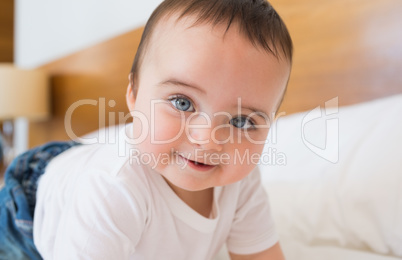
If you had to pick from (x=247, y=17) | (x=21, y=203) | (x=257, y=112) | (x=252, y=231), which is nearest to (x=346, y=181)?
(x=252, y=231)

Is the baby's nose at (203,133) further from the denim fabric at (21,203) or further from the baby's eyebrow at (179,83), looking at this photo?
the denim fabric at (21,203)

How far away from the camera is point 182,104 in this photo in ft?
2.09

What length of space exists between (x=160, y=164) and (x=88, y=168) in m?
0.16

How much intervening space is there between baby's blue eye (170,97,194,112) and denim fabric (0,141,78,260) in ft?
1.57

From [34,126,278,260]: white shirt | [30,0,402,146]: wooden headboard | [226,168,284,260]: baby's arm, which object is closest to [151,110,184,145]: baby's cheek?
[34,126,278,260]: white shirt

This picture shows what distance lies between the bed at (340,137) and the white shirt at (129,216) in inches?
5.8

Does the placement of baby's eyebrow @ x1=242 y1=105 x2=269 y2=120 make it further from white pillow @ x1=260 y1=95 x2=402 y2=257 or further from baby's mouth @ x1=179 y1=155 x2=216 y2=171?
white pillow @ x1=260 y1=95 x2=402 y2=257

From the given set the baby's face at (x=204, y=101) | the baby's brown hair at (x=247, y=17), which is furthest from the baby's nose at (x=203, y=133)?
the baby's brown hair at (x=247, y=17)

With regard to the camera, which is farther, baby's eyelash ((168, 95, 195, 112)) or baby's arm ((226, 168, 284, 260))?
baby's arm ((226, 168, 284, 260))

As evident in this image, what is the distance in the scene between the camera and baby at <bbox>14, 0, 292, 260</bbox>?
613mm

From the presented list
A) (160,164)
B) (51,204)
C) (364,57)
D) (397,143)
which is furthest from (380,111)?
(51,204)

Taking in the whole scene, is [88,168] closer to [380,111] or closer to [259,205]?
[259,205]

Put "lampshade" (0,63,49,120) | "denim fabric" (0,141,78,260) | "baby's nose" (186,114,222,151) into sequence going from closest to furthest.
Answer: "baby's nose" (186,114,222,151) < "denim fabric" (0,141,78,260) < "lampshade" (0,63,49,120)

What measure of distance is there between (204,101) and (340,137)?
597 mm
